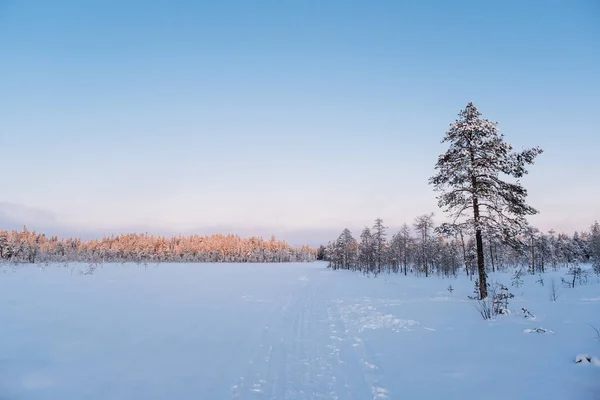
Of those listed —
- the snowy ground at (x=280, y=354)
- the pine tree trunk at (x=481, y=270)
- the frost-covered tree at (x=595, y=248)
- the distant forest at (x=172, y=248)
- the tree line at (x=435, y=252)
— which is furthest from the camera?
the distant forest at (x=172, y=248)

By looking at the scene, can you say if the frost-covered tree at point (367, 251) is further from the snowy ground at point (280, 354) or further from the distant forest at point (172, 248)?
the distant forest at point (172, 248)

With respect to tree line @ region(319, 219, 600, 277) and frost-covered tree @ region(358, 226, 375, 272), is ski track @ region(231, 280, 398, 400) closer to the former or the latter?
tree line @ region(319, 219, 600, 277)

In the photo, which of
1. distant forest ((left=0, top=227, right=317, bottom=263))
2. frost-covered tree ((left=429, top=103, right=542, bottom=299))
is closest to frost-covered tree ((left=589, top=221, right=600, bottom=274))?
frost-covered tree ((left=429, top=103, right=542, bottom=299))

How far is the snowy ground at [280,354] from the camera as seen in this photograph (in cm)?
543

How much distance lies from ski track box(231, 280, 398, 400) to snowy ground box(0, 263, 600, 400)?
38 mm

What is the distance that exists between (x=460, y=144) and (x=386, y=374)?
14.2m

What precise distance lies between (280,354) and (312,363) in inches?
42.5

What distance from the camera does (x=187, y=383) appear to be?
18.9 feet

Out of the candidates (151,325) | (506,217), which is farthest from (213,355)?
(506,217)

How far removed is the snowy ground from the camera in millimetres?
5426

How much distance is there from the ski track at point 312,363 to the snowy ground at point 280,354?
0.12 ft

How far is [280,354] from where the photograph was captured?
764 cm

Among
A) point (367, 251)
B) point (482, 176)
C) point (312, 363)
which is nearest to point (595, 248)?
point (367, 251)

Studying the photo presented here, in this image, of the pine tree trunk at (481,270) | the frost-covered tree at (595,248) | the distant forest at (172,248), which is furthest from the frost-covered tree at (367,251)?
the distant forest at (172,248)
